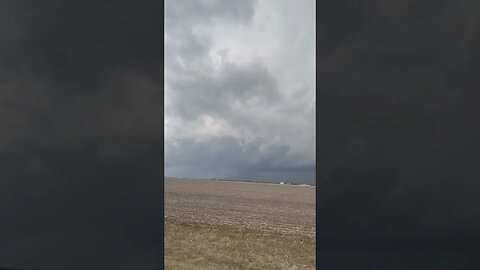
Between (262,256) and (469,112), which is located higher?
(469,112)

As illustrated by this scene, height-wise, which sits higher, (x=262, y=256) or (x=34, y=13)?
(x=34, y=13)

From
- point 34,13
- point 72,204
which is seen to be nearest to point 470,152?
point 72,204

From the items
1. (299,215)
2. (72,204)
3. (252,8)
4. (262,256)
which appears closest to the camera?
(72,204)

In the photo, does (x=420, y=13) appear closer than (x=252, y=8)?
Yes

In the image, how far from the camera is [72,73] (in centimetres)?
320

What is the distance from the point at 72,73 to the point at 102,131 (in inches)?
18.9

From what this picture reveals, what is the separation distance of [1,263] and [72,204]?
744 millimetres

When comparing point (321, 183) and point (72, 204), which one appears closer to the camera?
point (321, 183)

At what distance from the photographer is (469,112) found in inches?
99.8

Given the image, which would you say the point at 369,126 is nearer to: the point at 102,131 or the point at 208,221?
the point at 102,131

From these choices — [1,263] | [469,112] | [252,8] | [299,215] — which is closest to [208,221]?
[299,215]

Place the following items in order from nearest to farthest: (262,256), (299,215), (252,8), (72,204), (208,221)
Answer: (72,204) → (252,8) → (262,256) → (208,221) → (299,215)

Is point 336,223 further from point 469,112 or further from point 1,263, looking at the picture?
point 1,263

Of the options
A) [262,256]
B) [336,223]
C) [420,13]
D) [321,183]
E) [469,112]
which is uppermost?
[420,13]
